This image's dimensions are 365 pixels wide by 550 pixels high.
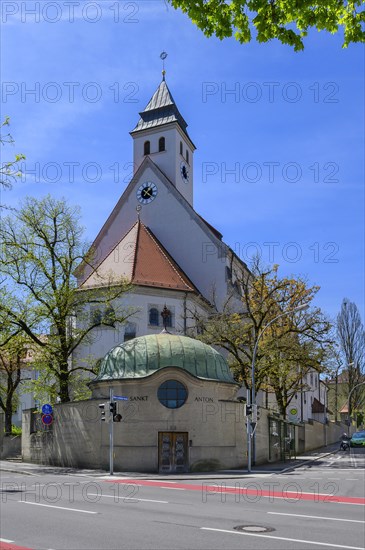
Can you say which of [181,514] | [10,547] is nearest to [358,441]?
[181,514]

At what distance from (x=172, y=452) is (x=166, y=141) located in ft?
115

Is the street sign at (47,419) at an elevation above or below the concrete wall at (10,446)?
above

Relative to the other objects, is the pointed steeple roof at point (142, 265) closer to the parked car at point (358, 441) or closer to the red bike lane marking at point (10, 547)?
the parked car at point (358, 441)

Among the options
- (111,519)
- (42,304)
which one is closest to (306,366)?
(42,304)

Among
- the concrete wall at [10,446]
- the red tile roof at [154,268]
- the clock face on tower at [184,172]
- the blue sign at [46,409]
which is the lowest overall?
the concrete wall at [10,446]

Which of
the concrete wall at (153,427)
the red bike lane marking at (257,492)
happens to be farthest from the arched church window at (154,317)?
the red bike lane marking at (257,492)

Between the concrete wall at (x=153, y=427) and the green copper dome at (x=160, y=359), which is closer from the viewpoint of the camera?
the concrete wall at (x=153, y=427)

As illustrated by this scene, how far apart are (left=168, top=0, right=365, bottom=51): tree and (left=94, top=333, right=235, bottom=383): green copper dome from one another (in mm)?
23981

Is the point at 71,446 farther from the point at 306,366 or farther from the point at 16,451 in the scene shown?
the point at 306,366

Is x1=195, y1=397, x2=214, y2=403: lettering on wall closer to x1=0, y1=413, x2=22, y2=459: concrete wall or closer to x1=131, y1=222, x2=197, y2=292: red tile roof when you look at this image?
x1=131, y1=222, x2=197, y2=292: red tile roof

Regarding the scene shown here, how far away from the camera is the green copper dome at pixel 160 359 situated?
100ft

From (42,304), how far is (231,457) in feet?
42.1

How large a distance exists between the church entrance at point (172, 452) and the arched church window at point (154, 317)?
1535 centimetres

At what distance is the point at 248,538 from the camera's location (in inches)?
437
